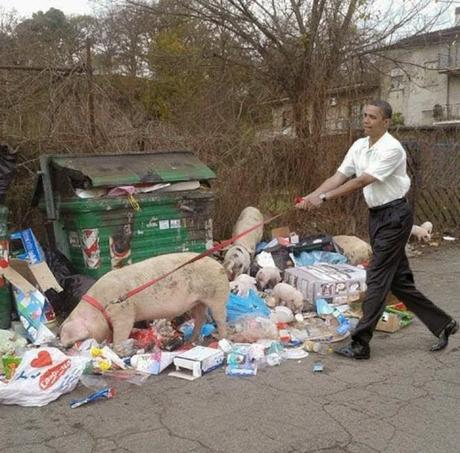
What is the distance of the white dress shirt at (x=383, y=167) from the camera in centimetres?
437

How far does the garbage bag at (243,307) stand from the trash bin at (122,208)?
0.97 metres

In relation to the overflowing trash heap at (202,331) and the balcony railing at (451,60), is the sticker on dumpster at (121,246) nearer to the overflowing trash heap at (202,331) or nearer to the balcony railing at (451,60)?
the overflowing trash heap at (202,331)

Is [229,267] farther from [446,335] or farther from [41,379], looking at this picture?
[41,379]

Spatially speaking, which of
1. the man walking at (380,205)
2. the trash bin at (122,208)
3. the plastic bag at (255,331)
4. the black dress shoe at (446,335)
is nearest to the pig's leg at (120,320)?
the plastic bag at (255,331)

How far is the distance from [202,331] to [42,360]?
159 centimetres

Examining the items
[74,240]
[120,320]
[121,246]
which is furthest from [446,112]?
[120,320]

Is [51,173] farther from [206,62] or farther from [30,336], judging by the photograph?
[206,62]

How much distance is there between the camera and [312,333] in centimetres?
516

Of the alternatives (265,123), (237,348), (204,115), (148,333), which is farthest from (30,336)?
(265,123)

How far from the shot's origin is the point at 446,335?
15.4ft

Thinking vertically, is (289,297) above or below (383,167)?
below

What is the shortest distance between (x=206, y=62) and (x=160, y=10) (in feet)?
4.17

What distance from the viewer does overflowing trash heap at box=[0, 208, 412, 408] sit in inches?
154

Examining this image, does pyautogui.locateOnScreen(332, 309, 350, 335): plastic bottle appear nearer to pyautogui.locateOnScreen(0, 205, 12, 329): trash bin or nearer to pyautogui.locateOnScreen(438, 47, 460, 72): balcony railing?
pyautogui.locateOnScreen(0, 205, 12, 329): trash bin
